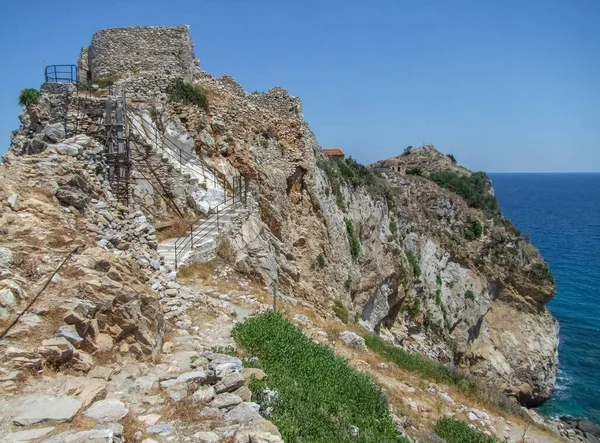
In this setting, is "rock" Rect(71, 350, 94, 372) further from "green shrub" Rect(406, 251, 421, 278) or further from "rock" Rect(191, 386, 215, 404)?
"green shrub" Rect(406, 251, 421, 278)

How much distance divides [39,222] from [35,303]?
2160mm

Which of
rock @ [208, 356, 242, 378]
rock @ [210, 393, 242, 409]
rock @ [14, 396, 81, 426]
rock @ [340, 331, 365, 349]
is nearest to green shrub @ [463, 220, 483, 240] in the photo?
rock @ [340, 331, 365, 349]

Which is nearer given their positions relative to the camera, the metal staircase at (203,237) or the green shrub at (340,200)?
the metal staircase at (203,237)

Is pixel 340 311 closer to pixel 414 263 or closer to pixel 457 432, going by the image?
pixel 457 432

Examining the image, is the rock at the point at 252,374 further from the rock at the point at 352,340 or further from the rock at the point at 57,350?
the rock at the point at 352,340

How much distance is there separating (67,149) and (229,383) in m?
7.25

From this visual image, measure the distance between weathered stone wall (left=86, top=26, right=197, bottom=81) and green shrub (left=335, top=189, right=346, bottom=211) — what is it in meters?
9.59

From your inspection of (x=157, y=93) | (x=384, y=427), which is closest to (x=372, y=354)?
(x=384, y=427)

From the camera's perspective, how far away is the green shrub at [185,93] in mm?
18406

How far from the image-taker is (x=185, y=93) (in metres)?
18.6

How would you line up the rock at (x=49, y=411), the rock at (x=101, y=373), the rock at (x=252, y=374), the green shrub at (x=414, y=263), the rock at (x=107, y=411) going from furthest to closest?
1. the green shrub at (x=414, y=263)
2. the rock at (x=252, y=374)
3. the rock at (x=101, y=373)
4. the rock at (x=107, y=411)
5. the rock at (x=49, y=411)

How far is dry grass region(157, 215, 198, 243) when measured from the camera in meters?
14.9

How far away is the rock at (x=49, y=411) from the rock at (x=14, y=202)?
4.11 metres

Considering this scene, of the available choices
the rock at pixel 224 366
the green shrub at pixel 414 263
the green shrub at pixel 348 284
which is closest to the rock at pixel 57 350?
the rock at pixel 224 366
